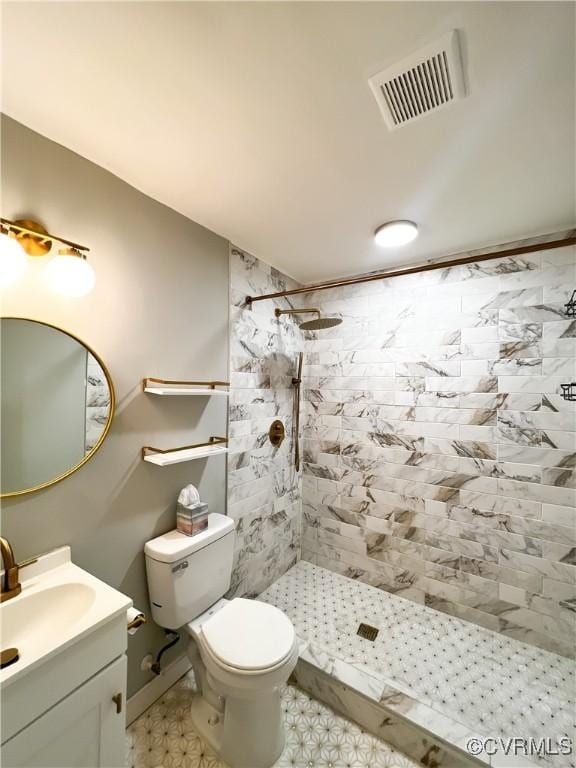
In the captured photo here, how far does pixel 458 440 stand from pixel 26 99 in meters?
2.55

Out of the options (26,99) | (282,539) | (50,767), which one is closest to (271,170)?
(26,99)

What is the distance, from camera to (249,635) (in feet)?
4.30

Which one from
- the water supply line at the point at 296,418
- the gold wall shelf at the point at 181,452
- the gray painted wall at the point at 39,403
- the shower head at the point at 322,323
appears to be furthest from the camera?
the water supply line at the point at 296,418

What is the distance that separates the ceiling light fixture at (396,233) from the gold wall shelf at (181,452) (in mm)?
1501

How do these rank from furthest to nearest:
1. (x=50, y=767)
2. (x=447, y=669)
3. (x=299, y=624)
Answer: (x=299, y=624) < (x=447, y=669) < (x=50, y=767)

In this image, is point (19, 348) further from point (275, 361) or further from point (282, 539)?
point (282, 539)

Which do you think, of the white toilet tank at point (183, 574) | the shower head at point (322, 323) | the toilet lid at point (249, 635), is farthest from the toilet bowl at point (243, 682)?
the shower head at point (322, 323)

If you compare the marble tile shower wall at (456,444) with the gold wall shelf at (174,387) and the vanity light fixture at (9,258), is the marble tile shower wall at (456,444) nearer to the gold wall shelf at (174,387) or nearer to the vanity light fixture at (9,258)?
the gold wall shelf at (174,387)

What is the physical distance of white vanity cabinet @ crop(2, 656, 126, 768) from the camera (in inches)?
30.0

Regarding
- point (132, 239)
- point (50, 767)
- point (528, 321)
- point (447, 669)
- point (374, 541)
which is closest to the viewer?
point (50, 767)

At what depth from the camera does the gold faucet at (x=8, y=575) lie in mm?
953

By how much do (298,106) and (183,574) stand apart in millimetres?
1912

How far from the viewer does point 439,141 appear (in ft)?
3.64

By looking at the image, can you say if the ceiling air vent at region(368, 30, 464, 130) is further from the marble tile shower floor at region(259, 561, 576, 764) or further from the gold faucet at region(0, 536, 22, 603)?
the marble tile shower floor at region(259, 561, 576, 764)
